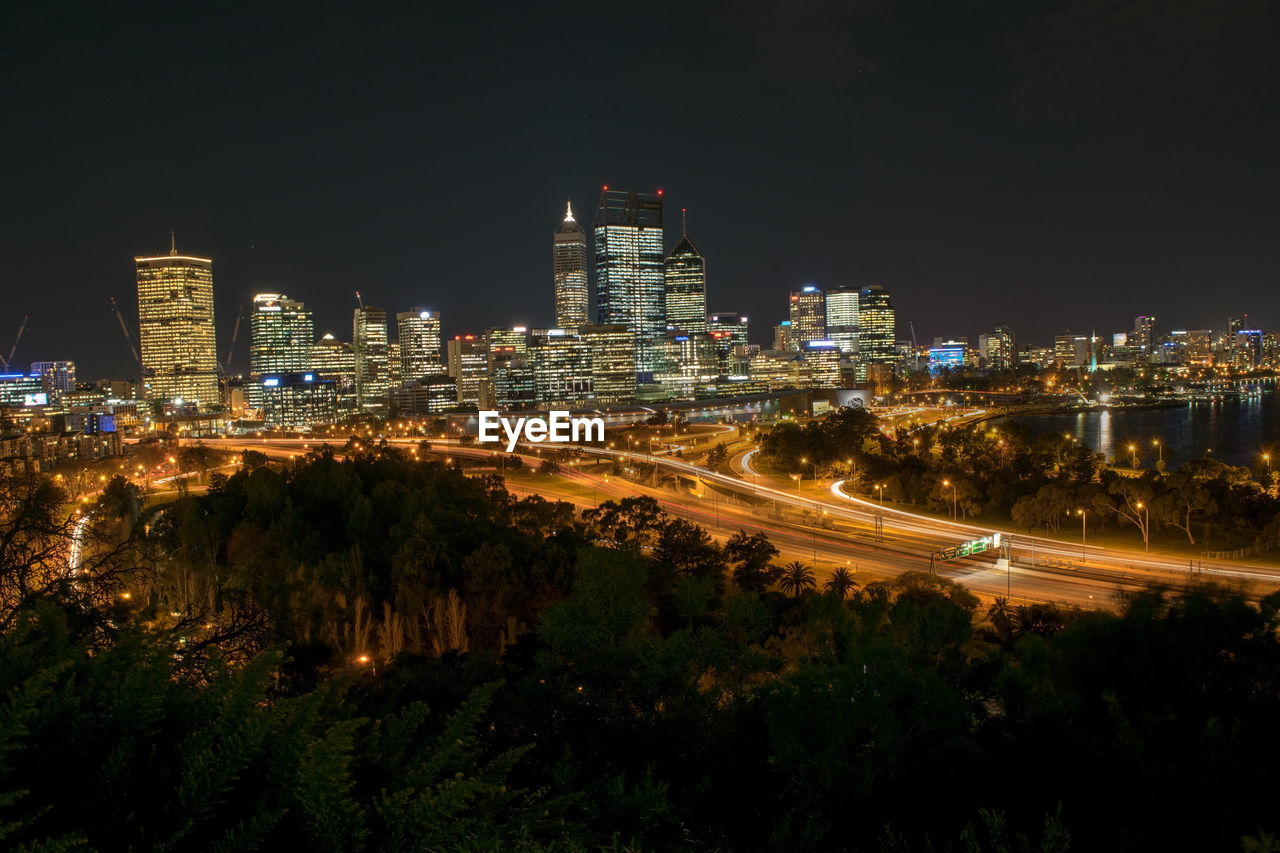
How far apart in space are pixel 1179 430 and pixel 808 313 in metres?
109

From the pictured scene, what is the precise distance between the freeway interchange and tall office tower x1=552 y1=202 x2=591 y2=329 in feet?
306

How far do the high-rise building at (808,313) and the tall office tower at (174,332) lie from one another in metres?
103

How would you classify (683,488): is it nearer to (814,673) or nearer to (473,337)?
(814,673)

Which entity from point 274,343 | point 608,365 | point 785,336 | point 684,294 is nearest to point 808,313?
point 785,336

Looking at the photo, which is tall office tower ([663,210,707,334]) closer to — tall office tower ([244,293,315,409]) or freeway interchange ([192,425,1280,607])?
tall office tower ([244,293,315,409])

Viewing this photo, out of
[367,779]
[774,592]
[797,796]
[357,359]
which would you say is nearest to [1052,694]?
[797,796]

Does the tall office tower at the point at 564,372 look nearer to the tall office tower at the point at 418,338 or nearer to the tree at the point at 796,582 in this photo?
the tall office tower at the point at 418,338

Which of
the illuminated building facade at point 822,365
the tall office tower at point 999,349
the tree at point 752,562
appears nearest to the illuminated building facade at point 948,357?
the tall office tower at point 999,349

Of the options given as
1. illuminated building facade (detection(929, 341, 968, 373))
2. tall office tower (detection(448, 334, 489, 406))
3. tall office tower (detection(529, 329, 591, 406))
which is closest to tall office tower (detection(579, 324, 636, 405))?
tall office tower (detection(529, 329, 591, 406))

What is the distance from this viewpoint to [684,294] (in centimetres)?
12038

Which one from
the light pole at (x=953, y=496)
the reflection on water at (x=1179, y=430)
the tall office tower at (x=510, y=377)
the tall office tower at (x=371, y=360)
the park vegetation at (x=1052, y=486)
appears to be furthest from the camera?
the tall office tower at (x=371, y=360)

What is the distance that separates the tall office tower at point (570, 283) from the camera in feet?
424

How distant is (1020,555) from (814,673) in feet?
50.9

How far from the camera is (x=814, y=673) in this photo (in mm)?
5516
